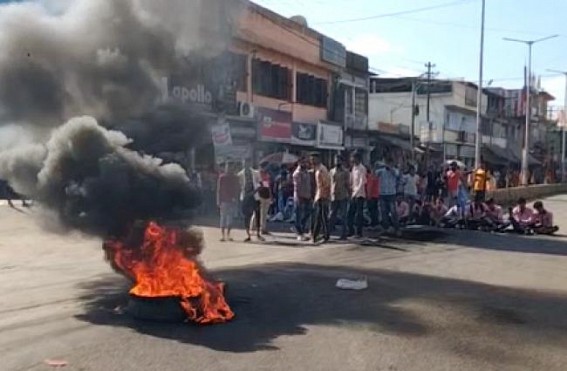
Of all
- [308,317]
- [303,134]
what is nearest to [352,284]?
[308,317]

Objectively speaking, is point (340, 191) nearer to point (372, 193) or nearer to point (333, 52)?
point (372, 193)

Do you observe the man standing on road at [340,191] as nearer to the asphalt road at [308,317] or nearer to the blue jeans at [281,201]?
the asphalt road at [308,317]

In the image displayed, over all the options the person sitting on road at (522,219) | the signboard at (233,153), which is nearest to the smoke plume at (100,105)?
the person sitting on road at (522,219)

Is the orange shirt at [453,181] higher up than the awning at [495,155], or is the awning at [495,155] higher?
the awning at [495,155]

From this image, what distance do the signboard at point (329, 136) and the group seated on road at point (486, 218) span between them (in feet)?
47.7

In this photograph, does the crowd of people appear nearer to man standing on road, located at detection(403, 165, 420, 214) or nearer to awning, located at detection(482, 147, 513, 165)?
man standing on road, located at detection(403, 165, 420, 214)

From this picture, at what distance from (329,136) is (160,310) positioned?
89.5 ft

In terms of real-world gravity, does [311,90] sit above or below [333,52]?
below

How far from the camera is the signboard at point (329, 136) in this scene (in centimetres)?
3281

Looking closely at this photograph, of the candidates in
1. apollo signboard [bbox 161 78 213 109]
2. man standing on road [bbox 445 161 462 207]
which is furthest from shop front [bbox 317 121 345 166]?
apollo signboard [bbox 161 78 213 109]

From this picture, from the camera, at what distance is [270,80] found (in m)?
29.6

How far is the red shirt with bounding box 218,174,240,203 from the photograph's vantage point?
1476 centimetres

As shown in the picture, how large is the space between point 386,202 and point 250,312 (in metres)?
8.92

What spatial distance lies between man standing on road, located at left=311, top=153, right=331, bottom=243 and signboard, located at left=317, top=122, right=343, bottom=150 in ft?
59.0
